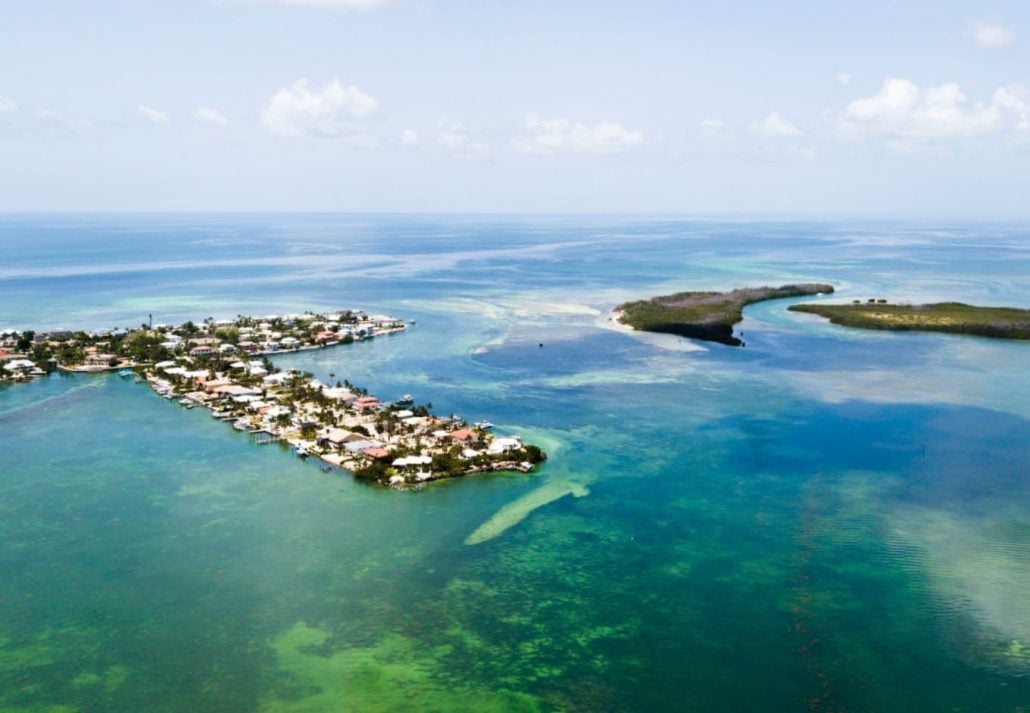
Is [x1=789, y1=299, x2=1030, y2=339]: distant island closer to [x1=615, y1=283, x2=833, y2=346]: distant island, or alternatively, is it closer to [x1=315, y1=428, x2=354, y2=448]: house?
[x1=615, y1=283, x2=833, y2=346]: distant island

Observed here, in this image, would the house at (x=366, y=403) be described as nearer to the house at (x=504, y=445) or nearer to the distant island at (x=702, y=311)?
the house at (x=504, y=445)

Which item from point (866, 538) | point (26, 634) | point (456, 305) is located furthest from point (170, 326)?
point (866, 538)

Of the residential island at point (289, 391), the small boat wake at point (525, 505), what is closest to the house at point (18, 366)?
the residential island at point (289, 391)

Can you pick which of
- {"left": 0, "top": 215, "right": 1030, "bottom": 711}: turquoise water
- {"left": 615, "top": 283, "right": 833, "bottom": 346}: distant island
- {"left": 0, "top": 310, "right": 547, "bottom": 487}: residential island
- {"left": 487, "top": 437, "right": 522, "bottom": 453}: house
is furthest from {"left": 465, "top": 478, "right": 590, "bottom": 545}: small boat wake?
{"left": 615, "top": 283, "right": 833, "bottom": 346}: distant island

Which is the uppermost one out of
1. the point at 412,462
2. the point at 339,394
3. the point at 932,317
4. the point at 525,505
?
the point at 932,317

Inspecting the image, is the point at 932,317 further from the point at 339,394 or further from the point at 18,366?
the point at 18,366

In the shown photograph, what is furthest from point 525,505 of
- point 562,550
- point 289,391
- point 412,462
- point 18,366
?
point 18,366

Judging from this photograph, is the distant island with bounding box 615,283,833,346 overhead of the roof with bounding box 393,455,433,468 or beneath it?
overhead

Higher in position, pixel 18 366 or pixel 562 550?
pixel 18 366
